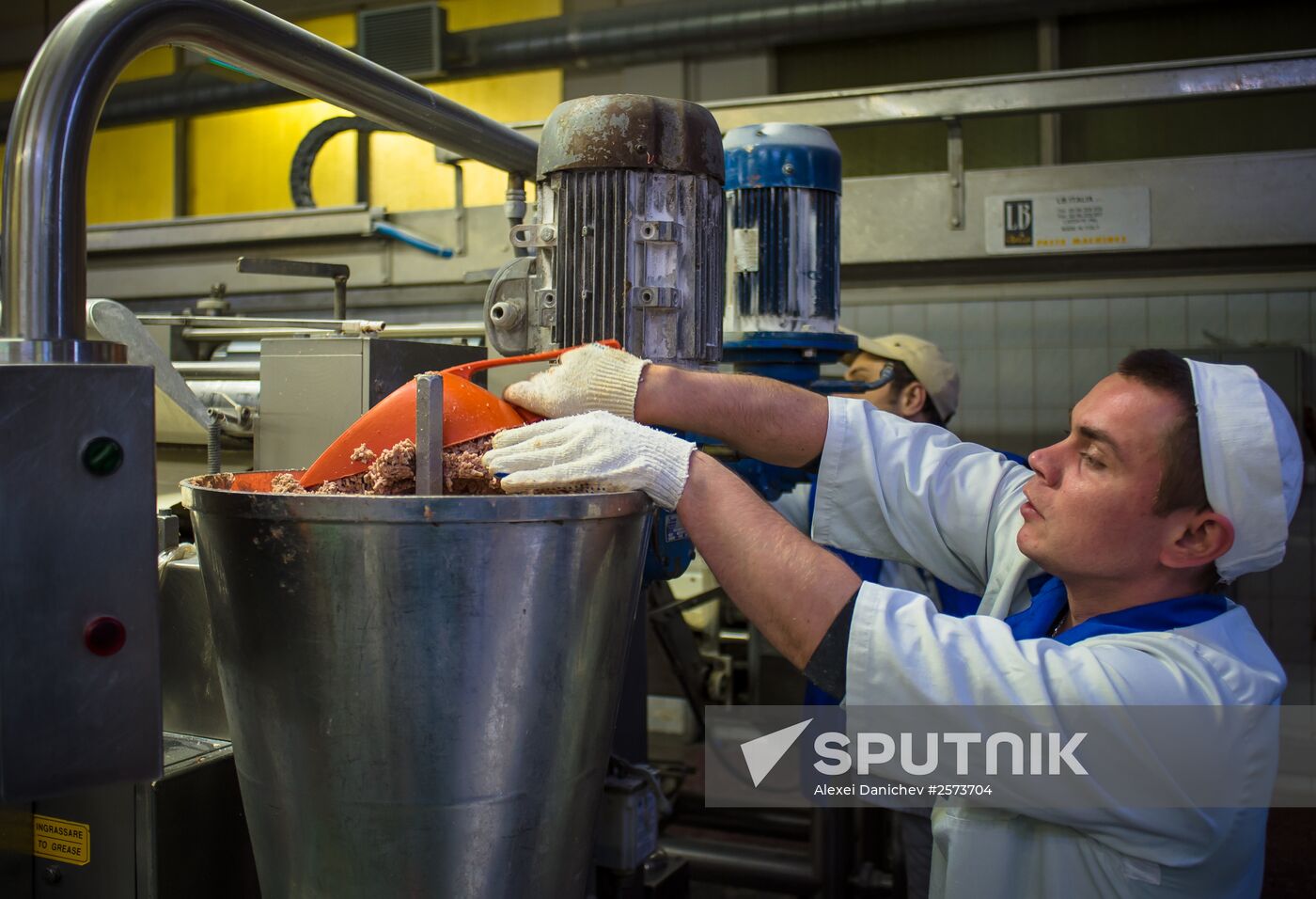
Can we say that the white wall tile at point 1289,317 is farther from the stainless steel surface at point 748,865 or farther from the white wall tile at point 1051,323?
the stainless steel surface at point 748,865

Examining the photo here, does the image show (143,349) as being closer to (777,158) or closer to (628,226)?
(628,226)

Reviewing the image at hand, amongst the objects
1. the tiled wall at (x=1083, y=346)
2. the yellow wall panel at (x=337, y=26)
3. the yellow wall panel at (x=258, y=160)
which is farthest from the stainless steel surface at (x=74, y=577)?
the yellow wall panel at (x=337, y=26)

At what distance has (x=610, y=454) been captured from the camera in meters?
0.92

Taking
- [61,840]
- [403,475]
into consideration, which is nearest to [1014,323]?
[403,475]

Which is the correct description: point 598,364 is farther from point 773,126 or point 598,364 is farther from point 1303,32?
point 1303,32

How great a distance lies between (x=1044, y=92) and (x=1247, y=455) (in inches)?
80.4

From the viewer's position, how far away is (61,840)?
1.06m

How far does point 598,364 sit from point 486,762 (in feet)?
1.42

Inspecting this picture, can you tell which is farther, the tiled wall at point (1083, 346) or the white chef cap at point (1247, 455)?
the tiled wall at point (1083, 346)

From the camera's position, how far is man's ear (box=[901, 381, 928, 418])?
2.43 metres

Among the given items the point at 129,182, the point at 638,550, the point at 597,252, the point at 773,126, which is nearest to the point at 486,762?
the point at 638,550

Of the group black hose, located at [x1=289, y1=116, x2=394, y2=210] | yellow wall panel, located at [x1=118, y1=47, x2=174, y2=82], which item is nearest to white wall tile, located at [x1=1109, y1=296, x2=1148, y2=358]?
black hose, located at [x1=289, y1=116, x2=394, y2=210]

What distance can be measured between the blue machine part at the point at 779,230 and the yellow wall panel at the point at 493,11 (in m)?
3.12

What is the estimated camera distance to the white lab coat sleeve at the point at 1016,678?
0.97 meters
